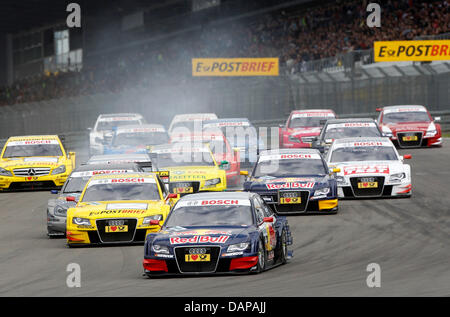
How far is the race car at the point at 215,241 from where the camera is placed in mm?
11500

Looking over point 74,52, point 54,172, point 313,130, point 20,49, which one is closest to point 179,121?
point 313,130

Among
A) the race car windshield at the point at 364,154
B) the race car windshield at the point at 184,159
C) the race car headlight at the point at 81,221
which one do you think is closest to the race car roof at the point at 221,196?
the race car headlight at the point at 81,221

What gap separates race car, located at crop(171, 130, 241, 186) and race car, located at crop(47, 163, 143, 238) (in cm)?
427

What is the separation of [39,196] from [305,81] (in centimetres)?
2001

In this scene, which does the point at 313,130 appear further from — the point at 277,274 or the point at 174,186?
the point at 277,274

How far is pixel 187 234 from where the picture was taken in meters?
11.7

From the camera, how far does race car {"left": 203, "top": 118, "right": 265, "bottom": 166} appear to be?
28438 millimetres

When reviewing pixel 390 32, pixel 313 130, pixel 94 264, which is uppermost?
pixel 390 32

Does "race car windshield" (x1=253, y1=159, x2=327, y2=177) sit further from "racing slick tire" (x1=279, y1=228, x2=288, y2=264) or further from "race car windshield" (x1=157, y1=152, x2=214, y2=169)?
"racing slick tire" (x1=279, y1=228, x2=288, y2=264)

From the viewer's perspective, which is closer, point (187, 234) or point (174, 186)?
point (187, 234)

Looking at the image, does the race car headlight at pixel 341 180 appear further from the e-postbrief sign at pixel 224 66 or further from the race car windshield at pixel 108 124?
the e-postbrief sign at pixel 224 66

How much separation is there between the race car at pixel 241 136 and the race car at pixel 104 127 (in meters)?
4.21
